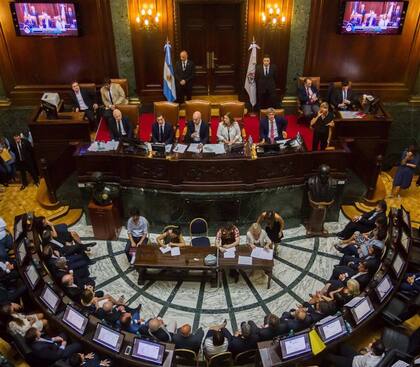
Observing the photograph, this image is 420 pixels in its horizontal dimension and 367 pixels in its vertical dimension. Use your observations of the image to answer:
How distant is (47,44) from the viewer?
10.7 m

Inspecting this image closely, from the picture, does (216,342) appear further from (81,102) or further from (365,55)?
(365,55)

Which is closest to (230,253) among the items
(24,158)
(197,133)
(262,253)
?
(262,253)

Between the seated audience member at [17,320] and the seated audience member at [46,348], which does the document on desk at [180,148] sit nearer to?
the seated audience member at [17,320]

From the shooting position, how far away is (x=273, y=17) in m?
10.5

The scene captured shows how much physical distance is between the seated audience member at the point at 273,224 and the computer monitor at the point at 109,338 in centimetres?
310

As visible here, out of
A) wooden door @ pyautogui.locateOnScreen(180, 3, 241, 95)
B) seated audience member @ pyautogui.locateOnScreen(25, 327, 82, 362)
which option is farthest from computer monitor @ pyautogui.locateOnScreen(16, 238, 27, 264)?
wooden door @ pyautogui.locateOnScreen(180, 3, 241, 95)

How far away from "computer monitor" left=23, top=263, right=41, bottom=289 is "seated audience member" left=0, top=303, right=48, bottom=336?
1.53 ft

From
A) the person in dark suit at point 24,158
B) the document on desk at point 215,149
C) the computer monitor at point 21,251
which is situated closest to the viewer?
the computer monitor at point 21,251

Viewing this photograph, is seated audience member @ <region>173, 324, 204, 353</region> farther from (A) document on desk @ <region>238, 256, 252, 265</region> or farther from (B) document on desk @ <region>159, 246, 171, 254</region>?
(B) document on desk @ <region>159, 246, 171, 254</region>

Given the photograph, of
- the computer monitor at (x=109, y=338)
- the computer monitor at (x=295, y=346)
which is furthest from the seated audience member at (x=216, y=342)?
the computer monitor at (x=109, y=338)

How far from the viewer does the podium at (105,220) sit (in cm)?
900

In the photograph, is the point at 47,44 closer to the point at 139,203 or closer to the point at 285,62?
the point at 139,203

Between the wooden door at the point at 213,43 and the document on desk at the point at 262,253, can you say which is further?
the wooden door at the point at 213,43

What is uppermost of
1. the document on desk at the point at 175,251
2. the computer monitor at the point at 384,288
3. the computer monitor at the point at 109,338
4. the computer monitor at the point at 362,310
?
the computer monitor at the point at 384,288
